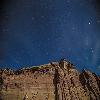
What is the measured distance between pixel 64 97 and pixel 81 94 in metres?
6.40

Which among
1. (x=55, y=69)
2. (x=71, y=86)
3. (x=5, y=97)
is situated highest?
(x=55, y=69)

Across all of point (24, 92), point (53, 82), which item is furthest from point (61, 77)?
point (24, 92)

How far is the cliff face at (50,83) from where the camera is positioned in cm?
6625

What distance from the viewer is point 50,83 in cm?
6950

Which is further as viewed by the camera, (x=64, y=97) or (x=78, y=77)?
(x=78, y=77)

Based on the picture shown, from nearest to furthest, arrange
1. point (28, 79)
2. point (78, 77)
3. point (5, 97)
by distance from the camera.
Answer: point (5, 97), point (28, 79), point (78, 77)

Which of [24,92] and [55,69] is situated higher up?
[55,69]

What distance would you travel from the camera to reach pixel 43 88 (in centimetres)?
6794

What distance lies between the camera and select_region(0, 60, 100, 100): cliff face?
66.2 meters

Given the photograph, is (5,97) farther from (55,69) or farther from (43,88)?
(55,69)

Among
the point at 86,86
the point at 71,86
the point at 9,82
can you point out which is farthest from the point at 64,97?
the point at 9,82

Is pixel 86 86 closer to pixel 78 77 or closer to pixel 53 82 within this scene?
pixel 78 77

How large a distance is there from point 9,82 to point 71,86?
19.1m

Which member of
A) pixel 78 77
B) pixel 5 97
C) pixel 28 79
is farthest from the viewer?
pixel 78 77
